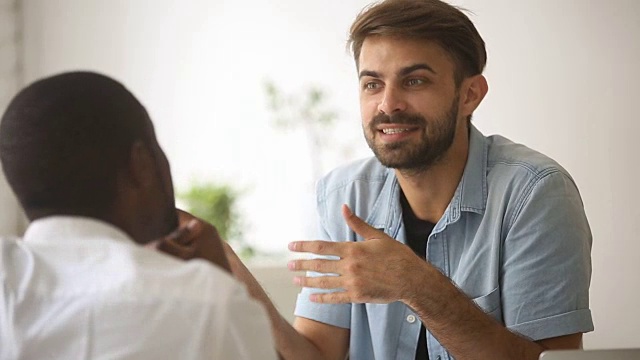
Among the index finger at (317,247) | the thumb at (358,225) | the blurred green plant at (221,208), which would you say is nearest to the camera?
the index finger at (317,247)

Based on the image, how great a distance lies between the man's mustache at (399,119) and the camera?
5.23 feet

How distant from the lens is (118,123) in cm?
69

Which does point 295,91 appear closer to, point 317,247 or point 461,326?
point 461,326

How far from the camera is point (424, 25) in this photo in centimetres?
158

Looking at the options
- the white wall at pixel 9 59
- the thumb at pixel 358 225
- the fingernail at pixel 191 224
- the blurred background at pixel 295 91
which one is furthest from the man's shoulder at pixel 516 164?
the white wall at pixel 9 59

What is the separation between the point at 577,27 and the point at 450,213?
4.74ft

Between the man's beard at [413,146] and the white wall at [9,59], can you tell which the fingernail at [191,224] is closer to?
the man's beard at [413,146]

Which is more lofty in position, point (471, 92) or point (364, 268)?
point (471, 92)

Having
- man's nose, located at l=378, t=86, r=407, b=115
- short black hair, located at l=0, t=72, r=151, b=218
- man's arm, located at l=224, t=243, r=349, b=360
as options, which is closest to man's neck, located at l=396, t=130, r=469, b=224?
man's nose, located at l=378, t=86, r=407, b=115

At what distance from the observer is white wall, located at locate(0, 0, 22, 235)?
291 cm

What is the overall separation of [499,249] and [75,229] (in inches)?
38.2

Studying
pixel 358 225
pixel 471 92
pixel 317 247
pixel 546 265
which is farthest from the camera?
pixel 471 92

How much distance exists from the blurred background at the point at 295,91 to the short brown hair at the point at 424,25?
127cm

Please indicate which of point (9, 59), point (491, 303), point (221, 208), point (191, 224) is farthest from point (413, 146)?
point (9, 59)
